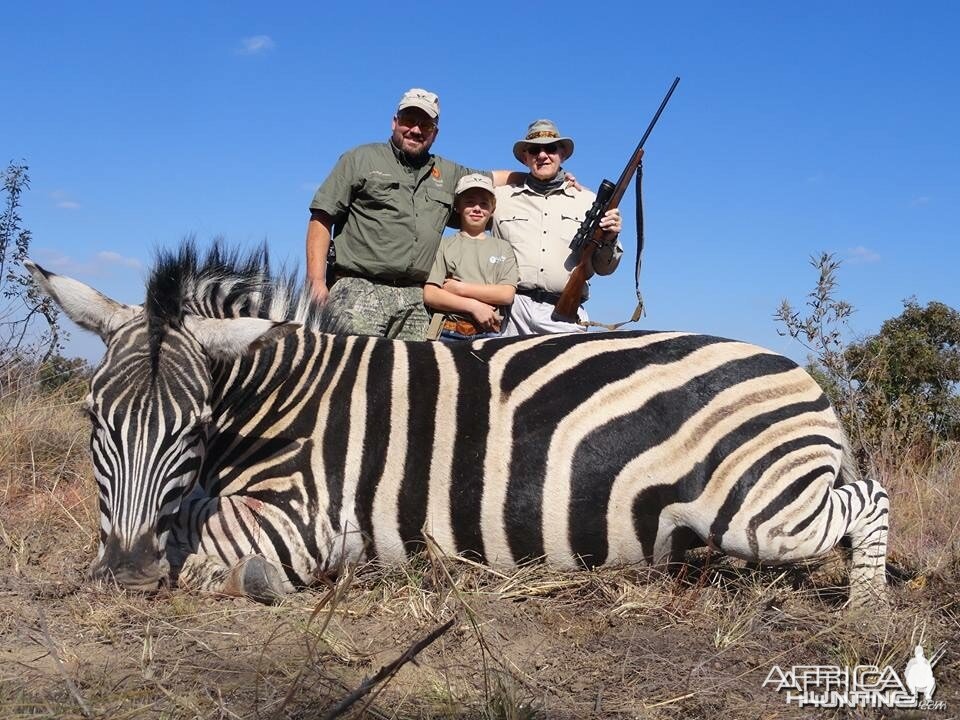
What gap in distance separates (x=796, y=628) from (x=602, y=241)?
3.18 meters

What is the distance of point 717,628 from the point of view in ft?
11.0

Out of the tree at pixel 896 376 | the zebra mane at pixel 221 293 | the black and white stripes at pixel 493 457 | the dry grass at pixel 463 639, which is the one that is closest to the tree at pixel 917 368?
the tree at pixel 896 376

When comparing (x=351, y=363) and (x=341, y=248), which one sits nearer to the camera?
(x=351, y=363)

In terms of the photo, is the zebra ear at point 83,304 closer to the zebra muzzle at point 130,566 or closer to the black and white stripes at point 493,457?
the black and white stripes at point 493,457

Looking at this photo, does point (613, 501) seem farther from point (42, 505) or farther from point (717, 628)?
point (42, 505)

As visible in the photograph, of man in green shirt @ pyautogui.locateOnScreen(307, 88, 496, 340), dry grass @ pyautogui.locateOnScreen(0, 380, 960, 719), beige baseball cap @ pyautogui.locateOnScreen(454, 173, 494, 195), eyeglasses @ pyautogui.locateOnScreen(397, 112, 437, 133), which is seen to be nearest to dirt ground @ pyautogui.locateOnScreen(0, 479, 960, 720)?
dry grass @ pyautogui.locateOnScreen(0, 380, 960, 719)

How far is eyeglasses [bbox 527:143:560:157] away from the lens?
616 cm

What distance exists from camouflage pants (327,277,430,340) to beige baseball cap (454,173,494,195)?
81 centimetres

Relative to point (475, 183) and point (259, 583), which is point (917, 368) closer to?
point (475, 183)

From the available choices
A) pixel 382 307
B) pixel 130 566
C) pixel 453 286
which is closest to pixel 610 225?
pixel 453 286

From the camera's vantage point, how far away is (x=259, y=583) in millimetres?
3549

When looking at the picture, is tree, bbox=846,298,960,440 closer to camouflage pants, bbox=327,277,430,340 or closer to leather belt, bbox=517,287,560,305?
leather belt, bbox=517,287,560,305

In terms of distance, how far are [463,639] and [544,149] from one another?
4.05 m

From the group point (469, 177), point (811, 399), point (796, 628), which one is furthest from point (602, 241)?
point (796, 628)
